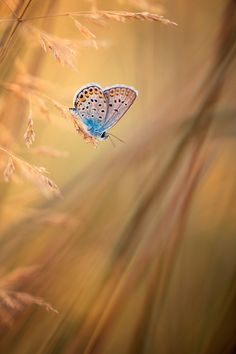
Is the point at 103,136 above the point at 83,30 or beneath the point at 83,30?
beneath

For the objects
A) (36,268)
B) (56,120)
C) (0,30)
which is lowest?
(36,268)

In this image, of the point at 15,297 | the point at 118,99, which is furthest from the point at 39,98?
the point at 15,297

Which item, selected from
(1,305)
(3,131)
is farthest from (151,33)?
(1,305)

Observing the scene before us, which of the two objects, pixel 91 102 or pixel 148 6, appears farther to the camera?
pixel 148 6

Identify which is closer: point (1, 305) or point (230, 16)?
point (1, 305)

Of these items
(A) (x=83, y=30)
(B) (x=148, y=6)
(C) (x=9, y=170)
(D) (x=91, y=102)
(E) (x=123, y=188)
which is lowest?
(C) (x=9, y=170)

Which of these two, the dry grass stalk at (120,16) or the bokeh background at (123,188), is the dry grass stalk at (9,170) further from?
the dry grass stalk at (120,16)

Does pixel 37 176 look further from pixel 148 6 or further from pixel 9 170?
pixel 148 6

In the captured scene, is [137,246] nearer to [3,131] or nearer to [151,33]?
[3,131]
